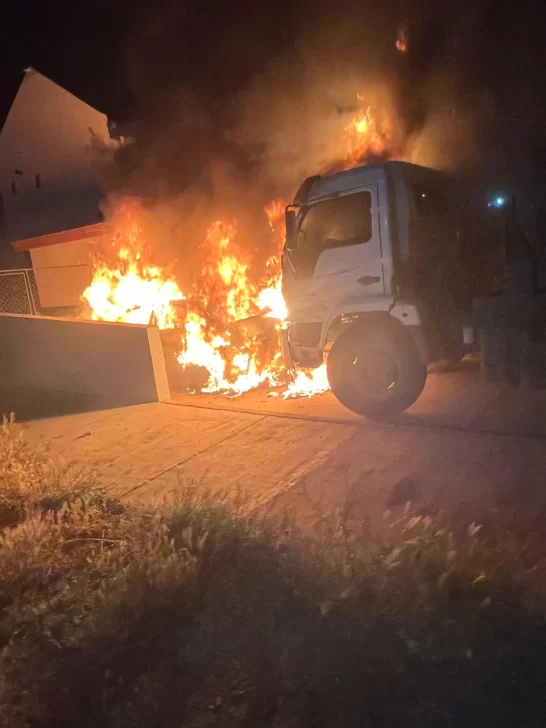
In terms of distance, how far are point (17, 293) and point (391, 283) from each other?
923 cm

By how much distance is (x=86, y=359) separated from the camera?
31.0ft

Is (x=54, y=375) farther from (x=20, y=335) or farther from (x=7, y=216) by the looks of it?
(x=7, y=216)

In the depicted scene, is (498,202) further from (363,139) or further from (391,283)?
(363,139)

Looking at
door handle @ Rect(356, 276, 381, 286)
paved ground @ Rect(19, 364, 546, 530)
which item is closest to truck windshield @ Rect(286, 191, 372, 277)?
door handle @ Rect(356, 276, 381, 286)

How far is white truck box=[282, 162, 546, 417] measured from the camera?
6.33 meters

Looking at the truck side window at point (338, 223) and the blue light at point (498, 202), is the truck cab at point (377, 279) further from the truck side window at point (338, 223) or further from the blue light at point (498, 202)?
the blue light at point (498, 202)

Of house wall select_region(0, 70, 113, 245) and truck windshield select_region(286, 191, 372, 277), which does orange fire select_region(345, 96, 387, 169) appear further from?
house wall select_region(0, 70, 113, 245)

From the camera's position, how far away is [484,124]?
891 cm

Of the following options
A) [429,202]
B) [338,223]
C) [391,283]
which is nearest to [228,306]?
[338,223]

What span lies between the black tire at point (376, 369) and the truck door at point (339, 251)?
0.44 meters

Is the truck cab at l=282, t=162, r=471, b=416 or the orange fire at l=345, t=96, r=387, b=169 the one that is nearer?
the truck cab at l=282, t=162, r=471, b=416

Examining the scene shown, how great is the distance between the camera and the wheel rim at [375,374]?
22.2 ft

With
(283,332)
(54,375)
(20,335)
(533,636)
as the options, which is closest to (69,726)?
(533,636)

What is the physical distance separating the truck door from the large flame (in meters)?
1.48
